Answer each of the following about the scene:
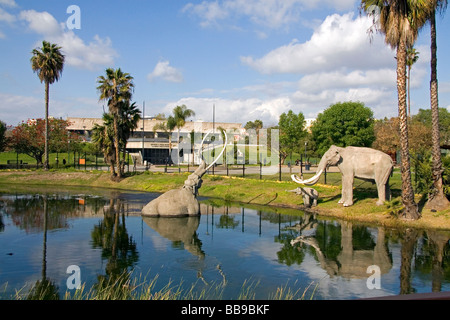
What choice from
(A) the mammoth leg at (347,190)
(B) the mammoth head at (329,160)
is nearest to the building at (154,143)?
(B) the mammoth head at (329,160)

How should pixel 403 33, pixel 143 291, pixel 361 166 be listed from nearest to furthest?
pixel 143 291 < pixel 403 33 < pixel 361 166

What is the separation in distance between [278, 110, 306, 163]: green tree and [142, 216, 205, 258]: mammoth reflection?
2082 inches

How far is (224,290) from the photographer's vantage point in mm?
9930

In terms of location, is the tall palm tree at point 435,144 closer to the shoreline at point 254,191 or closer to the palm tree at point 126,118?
the shoreline at point 254,191

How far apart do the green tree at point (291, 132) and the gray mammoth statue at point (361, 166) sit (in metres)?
49.1

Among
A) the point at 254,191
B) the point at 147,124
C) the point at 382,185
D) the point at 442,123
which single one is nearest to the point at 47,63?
the point at 254,191

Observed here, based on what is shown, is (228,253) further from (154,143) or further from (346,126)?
(154,143)

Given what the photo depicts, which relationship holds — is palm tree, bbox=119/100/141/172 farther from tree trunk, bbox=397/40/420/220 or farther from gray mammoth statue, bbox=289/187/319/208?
tree trunk, bbox=397/40/420/220

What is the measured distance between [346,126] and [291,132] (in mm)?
11734

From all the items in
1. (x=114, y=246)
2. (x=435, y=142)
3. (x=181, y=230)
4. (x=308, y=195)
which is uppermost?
(x=435, y=142)

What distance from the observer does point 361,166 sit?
20.8m
